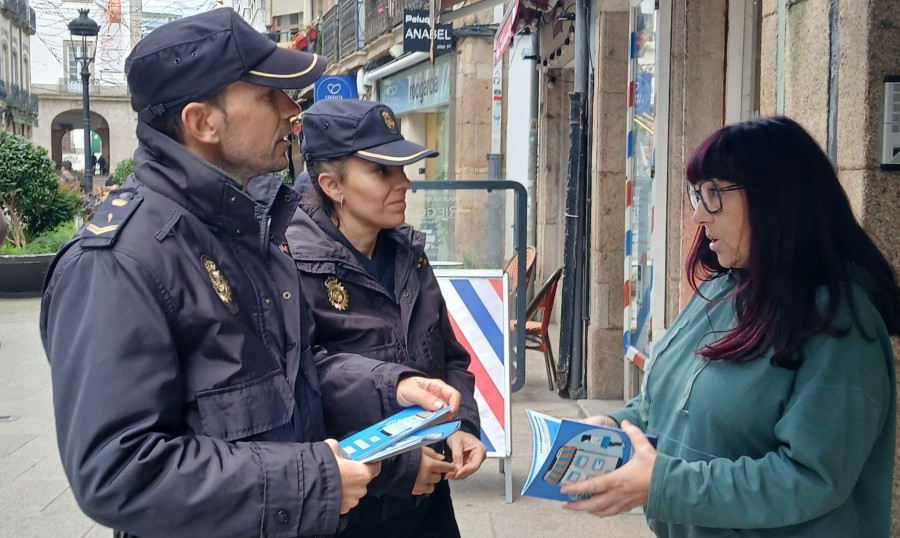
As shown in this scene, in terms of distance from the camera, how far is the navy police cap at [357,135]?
2.84 m

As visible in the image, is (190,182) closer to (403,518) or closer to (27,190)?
(403,518)

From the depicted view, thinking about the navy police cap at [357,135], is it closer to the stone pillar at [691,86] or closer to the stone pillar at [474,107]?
the stone pillar at [691,86]

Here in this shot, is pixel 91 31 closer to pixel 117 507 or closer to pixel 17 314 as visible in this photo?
pixel 17 314

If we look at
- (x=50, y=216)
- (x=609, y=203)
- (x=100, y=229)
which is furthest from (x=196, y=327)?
(x=50, y=216)

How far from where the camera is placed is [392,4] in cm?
1794

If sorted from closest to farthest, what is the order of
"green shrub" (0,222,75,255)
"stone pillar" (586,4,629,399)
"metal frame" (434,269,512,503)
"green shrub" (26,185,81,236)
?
"metal frame" (434,269,512,503) → "stone pillar" (586,4,629,399) → "green shrub" (0,222,75,255) → "green shrub" (26,185,81,236)

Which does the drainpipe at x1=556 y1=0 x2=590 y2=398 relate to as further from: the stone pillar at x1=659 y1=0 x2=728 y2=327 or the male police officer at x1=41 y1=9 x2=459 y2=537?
the male police officer at x1=41 y1=9 x2=459 y2=537

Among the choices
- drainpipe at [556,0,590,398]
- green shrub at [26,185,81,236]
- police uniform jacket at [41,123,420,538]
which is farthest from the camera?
green shrub at [26,185,81,236]

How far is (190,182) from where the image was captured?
Result: 1908 millimetres

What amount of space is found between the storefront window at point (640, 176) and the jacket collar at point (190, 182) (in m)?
4.75

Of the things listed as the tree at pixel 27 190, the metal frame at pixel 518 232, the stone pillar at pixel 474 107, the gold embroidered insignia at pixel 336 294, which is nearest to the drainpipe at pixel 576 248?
the metal frame at pixel 518 232

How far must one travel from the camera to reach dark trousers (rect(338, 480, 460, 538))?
2551 mm

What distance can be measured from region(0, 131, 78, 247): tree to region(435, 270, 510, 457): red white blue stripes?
11.5 meters

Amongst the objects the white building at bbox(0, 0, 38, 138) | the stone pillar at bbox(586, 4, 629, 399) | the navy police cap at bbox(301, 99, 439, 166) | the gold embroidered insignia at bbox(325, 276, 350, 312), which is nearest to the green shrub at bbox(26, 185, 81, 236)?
the stone pillar at bbox(586, 4, 629, 399)
